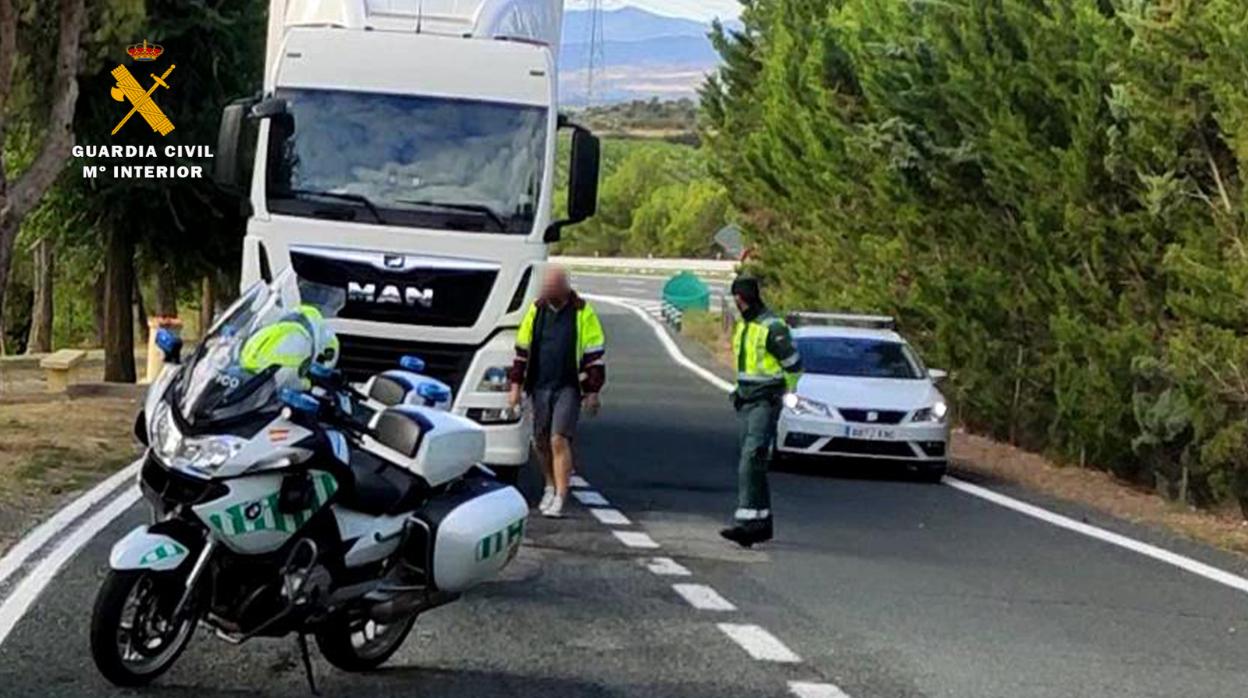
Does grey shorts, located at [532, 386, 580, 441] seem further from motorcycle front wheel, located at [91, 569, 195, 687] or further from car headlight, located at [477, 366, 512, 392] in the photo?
motorcycle front wheel, located at [91, 569, 195, 687]

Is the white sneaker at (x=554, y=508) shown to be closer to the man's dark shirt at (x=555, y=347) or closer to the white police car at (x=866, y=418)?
the man's dark shirt at (x=555, y=347)

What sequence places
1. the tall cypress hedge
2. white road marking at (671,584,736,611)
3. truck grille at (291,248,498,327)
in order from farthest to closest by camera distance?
1. the tall cypress hedge
2. truck grille at (291,248,498,327)
3. white road marking at (671,584,736,611)

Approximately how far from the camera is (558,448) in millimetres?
15352

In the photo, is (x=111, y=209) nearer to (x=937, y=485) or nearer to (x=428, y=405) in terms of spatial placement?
(x=937, y=485)

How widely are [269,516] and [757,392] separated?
21.3ft

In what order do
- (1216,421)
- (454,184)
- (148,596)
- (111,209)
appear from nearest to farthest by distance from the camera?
(148,596) < (454,184) < (1216,421) < (111,209)

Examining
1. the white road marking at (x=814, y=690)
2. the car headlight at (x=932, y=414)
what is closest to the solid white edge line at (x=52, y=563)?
the white road marking at (x=814, y=690)

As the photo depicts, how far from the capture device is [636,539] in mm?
14312

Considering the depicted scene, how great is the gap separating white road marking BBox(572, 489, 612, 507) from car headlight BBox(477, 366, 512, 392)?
1.64 meters

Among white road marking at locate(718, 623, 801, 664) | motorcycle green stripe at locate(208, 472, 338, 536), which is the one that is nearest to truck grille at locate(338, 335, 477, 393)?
white road marking at locate(718, 623, 801, 664)

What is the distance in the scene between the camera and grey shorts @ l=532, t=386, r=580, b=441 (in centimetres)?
1535

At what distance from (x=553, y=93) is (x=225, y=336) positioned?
24.4ft

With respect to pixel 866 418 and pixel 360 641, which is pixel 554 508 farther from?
pixel 360 641

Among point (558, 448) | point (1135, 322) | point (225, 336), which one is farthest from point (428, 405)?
point (1135, 322)
